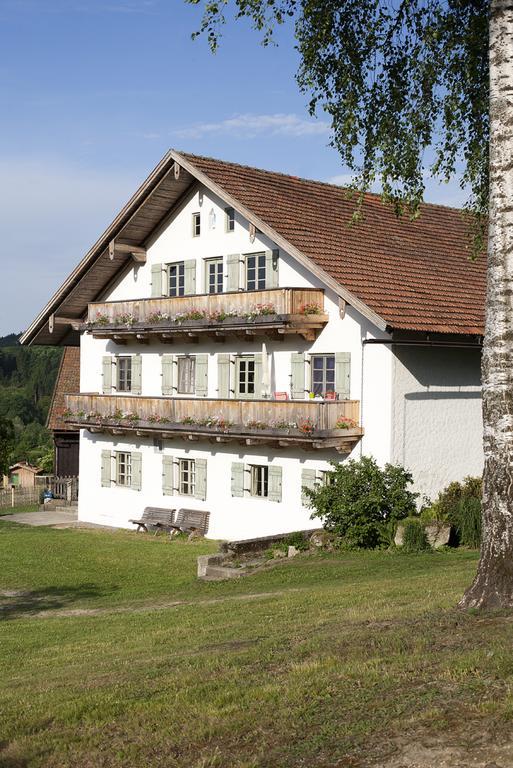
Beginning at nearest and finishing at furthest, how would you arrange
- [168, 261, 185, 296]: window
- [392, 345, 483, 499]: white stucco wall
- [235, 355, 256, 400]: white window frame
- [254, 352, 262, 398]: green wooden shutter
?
1. [392, 345, 483, 499]: white stucco wall
2. [254, 352, 262, 398]: green wooden shutter
3. [235, 355, 256, 400]: white window frame
4. [168, 261, 185, 296]: window

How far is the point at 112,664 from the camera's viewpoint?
1162 cm

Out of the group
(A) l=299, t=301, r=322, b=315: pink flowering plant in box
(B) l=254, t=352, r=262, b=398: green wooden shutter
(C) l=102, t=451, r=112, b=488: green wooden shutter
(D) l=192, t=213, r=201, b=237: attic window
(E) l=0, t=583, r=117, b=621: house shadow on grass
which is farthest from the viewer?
(C) l=102, t=451, r=112, b=488: green wooden shutter

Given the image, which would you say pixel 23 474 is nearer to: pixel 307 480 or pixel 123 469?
pixel 123 469

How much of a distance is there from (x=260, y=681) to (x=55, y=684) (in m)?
2.82

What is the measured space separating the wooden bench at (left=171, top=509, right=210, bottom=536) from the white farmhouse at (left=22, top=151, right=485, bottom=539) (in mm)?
269

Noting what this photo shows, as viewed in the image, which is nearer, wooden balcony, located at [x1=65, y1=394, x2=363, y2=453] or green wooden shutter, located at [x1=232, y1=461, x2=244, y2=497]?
wooden balcony, located at [x1=65, y1=394, x2=363, y2=453]

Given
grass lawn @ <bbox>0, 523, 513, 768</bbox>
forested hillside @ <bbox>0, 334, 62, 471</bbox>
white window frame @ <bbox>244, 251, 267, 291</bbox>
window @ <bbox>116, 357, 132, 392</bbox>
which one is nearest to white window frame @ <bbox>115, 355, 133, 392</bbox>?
window @ <bbox>116, 357, 132, 392</bbox>

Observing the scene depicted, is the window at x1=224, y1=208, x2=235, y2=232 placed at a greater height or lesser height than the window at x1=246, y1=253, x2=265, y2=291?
greater

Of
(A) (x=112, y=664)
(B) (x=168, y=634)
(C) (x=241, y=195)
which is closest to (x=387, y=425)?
(C) (x=241, y=195)

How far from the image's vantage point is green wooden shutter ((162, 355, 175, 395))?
1315 inches

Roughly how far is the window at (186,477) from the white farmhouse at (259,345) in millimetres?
60

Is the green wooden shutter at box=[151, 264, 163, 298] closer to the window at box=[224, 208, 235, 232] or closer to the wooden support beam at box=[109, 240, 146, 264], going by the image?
the wooden support beam at box=[109, 240, 146, 264]

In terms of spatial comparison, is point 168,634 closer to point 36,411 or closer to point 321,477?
point 321,477

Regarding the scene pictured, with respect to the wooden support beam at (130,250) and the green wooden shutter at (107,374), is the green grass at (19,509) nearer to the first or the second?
the green wooden shutter at (107,374)
